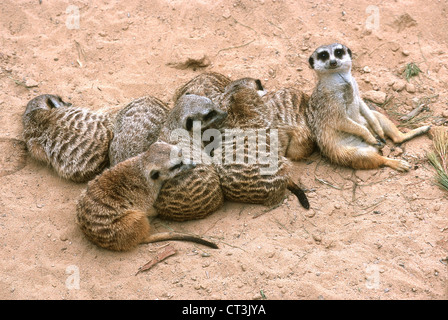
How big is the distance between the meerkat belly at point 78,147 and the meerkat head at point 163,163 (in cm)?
59

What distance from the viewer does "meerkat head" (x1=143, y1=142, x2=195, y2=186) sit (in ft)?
9.96

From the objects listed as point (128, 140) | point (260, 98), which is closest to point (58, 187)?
point (128, 140)

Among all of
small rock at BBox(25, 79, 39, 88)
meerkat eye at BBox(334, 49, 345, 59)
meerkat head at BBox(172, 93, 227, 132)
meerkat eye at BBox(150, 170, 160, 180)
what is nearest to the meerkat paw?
meerkat eye at BBox(334, 49, 345, 59)

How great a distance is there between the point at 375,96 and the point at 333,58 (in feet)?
2.84

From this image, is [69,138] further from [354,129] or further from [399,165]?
[399,165]

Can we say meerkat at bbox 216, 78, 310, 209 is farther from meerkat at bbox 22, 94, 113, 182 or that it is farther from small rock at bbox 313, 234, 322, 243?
meerkat at bbox 22, 94, 113, 182

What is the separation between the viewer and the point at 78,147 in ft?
11.6

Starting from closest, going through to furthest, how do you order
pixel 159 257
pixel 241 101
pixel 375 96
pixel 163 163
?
pixel 159 257, pixel 163 163, pixel 241 101, pixel 375 96

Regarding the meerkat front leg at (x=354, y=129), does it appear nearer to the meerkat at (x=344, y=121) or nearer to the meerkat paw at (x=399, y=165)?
the meerkat at (x=344, y=121)

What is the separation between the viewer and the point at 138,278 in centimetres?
280

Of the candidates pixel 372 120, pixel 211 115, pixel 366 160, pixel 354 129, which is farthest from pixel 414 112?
pixel 211 115

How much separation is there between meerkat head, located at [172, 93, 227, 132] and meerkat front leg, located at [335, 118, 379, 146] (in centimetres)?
91

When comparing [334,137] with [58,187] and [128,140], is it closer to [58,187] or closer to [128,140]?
[128,140]

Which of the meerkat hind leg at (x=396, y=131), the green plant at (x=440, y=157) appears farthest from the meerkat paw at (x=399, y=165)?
the meerkat hind leg at (x=396, y=131)
